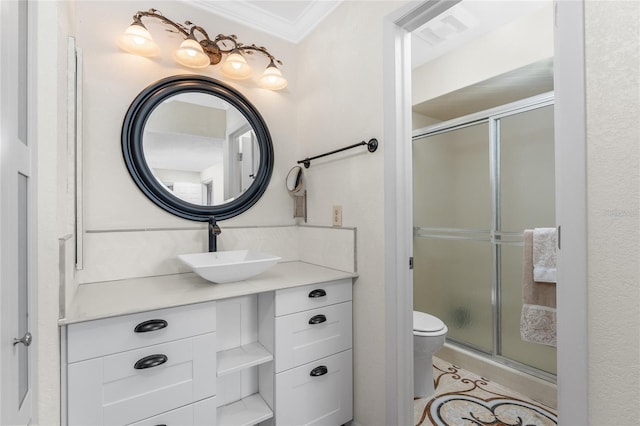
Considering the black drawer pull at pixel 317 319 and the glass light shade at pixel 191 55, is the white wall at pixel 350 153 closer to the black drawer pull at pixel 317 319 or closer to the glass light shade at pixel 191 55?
the glass light shade at pixel 191 55

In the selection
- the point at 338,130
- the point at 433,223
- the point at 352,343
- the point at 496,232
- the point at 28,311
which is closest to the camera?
the point at 28,311

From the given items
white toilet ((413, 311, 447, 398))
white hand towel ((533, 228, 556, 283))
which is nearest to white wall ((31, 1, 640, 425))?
white toilet ((413, 311, 447, 398))

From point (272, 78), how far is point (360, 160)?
2.99 feet

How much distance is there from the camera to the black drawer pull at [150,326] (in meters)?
1.13

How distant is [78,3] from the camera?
157cm

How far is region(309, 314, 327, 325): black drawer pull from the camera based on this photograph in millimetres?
1537

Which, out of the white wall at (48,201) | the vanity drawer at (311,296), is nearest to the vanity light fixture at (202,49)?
the white wall at (48,201)

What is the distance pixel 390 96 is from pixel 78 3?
170 centimetres

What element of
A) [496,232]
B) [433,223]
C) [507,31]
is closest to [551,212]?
[496,232]

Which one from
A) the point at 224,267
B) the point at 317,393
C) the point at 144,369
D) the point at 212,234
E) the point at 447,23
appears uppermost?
the point at 447,23

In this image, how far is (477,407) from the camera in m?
1.83

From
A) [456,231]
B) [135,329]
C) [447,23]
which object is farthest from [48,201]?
[456,231]

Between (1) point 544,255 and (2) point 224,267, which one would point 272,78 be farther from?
(1) point 544,255

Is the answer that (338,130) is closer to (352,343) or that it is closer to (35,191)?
(352,343)
